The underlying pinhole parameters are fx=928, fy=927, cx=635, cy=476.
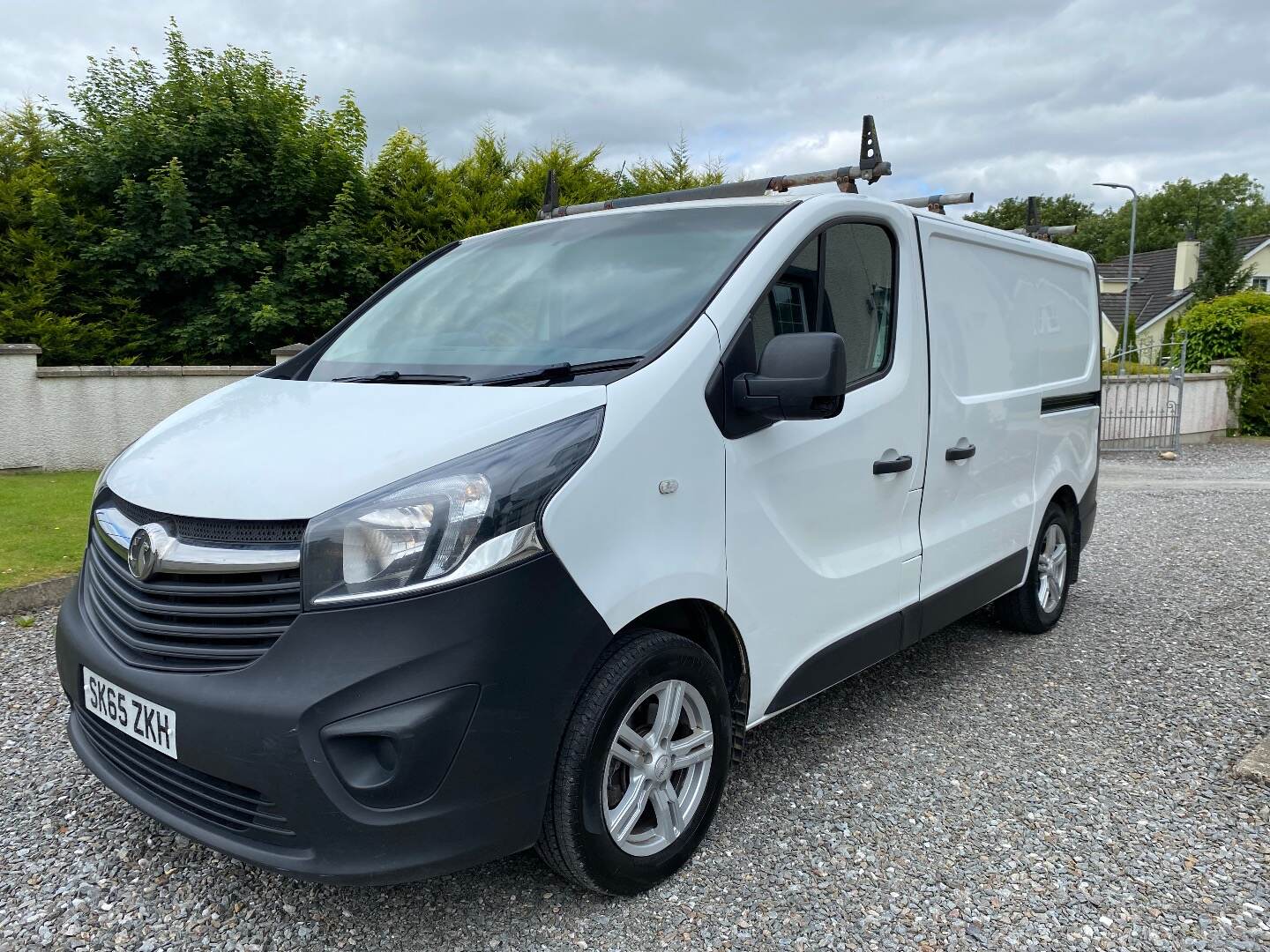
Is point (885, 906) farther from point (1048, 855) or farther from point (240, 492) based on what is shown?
point (240, 492)

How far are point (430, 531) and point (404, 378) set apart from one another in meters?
0.86

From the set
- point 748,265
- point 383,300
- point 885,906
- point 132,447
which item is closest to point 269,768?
point 132,447

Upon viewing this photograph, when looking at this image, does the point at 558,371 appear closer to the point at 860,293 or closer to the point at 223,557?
the point at 223,557

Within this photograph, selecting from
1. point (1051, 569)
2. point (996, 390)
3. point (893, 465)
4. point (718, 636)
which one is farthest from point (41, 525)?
point (1051, 569)

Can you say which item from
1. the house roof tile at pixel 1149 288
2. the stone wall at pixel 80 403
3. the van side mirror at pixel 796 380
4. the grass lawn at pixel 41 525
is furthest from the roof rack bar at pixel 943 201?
the house roof tile at pixel 1149 288

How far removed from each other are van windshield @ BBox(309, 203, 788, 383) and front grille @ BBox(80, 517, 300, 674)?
869mm

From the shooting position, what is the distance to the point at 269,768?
1.96 meters

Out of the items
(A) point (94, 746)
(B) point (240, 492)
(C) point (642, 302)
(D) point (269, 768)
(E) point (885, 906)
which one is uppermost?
(C) point (642, 302)

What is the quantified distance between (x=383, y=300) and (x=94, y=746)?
183cm

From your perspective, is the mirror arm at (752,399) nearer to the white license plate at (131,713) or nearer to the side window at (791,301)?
the side window at (791,301)

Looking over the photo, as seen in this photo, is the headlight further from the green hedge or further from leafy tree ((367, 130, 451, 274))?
the green hedge

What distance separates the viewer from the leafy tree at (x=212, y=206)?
1124 centimetres

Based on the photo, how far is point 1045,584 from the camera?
491 centimetres

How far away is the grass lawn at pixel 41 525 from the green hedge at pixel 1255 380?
17892 millimetres
